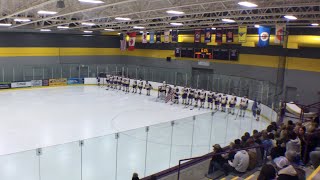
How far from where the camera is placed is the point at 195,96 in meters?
18.9

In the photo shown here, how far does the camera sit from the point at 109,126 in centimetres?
1345

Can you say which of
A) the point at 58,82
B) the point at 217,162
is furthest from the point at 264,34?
the point at 58,82

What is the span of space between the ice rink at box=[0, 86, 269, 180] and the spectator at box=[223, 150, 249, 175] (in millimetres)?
2197

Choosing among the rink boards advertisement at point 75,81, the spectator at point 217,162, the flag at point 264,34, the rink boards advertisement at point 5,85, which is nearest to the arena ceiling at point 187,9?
the flag at point 264,34

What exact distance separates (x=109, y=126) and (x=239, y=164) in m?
8.19

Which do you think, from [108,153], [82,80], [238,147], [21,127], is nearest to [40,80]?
[82,80]

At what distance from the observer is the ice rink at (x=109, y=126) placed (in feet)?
24.8

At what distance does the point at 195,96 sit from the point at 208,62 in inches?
280

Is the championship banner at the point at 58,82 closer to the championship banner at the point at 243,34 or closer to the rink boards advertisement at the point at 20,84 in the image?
the rink boards advertisement at the point at 20,84

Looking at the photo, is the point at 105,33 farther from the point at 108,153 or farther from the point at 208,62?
the point at 108,153

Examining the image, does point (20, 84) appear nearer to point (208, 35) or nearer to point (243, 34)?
point (208, 35)

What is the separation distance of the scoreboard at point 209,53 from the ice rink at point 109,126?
5013mm

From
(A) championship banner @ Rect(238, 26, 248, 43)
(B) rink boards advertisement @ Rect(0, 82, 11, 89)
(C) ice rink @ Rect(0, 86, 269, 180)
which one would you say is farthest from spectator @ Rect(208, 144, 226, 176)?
(B) rink boards advertisement @ Rect(0, 82, 11, 89)

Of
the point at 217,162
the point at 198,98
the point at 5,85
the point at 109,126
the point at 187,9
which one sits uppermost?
the point at 187,9
